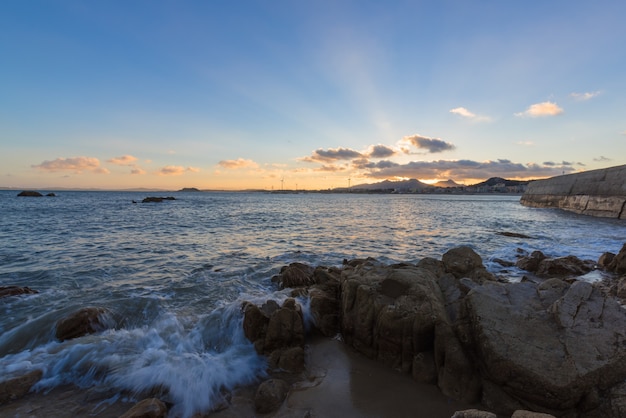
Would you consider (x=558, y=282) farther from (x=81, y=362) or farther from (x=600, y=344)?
(x=81, y=362)

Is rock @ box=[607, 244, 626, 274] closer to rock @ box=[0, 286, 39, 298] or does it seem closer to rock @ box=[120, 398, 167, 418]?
rock @ box=[120, 398, 167, 418]

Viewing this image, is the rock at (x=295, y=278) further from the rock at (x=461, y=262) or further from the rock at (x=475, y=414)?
the rock at (x=475, y=414)

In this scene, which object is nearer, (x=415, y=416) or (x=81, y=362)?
(x=415, y=416)

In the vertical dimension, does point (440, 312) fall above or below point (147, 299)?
above

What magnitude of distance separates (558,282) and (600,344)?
1.85 meters

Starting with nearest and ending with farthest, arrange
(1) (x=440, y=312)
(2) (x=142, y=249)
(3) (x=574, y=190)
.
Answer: (1) (x=440, y=312) → (2) (x=142, y=249) → (3) (x=574, y=190)

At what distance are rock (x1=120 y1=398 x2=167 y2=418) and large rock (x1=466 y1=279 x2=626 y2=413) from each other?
191 inches

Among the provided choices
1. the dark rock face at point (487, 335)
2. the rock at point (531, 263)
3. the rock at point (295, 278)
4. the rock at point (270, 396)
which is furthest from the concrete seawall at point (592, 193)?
the rock at point (270, 396)

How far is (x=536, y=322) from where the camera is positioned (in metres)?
5.01

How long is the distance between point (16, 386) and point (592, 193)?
5106 centimetres

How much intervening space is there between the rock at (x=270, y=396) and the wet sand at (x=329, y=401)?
0.09 m

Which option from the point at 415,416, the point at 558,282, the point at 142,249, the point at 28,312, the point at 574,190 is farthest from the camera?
the point at 574,190

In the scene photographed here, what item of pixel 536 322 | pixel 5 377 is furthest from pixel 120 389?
pixel 536 322

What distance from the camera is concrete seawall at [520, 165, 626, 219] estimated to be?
3200cm
